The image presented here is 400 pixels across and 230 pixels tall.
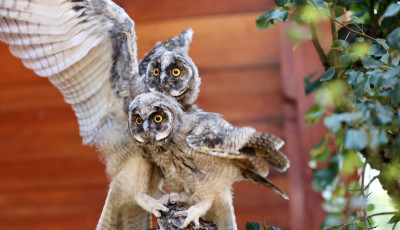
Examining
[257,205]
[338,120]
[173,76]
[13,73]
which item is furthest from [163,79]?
[13,73]

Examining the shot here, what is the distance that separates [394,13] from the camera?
38.5 inches

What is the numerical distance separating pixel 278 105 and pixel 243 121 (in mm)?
189

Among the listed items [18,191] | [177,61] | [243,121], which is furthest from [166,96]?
[18,191]

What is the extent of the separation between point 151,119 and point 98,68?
0.32m

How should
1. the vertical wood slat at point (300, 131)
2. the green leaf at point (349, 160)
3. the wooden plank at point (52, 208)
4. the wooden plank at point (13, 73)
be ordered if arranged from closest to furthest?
the green leaf at point (349, 160) → the vertical wood slat at point (300, 131) → the wooden plank at point (52, 208) → the wooden plank at point (13, 73)

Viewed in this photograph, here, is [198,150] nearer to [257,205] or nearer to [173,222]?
[173,222]

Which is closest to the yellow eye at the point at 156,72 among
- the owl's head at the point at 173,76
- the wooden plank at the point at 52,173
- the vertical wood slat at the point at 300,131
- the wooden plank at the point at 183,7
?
the owl's head at the point at 173,76

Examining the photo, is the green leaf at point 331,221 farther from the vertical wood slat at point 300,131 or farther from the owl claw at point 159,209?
the vertical wood slat at point 300,131

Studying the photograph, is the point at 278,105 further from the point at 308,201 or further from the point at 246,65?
the point at 308,201

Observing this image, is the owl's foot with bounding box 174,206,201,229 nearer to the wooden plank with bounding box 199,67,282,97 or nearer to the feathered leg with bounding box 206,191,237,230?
the feathered leg with bounding box 206,191,237,230

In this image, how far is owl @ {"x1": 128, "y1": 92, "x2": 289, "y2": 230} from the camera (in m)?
1.41

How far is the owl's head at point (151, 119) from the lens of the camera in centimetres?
139

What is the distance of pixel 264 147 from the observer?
1.50 meters

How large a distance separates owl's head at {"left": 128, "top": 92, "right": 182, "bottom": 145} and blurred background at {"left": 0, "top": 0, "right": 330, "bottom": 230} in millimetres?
1291
